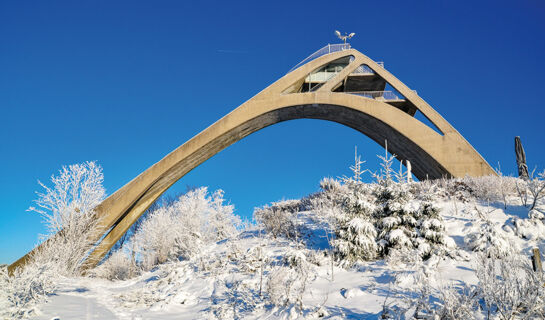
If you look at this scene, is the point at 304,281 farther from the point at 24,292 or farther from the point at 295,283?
the point at 24,292

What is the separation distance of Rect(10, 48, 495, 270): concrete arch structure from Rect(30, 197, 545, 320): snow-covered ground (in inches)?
261

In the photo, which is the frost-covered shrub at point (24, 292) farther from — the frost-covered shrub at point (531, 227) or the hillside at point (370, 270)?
the frost-covered shrub at point (531, 227)

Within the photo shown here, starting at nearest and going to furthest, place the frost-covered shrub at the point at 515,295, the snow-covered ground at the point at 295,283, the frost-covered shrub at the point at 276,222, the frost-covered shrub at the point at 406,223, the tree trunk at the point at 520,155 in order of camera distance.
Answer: the frost-covered shrub at the point at 515,295
the snow-covered ground at the point at 295,283
the frost-covered shrub at the point at 406,223
the frost-covered shrub at the point at 276,222
the tree trunk at the point at 520,155

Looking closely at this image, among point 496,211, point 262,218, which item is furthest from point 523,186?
point 262,218

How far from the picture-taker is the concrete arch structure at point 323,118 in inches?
647

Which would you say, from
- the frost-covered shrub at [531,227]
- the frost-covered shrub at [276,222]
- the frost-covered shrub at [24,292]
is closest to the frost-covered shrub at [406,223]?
the frost-covered shrub at [531,227]

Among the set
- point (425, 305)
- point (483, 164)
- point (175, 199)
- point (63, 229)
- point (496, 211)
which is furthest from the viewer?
point (175, 199)

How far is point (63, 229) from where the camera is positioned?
45.9 feet

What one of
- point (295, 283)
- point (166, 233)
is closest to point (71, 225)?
point (166, 233)

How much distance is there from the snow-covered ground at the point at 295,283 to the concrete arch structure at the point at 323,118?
663 centimetres

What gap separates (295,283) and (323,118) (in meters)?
15.7

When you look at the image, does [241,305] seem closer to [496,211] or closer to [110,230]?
[496,211]

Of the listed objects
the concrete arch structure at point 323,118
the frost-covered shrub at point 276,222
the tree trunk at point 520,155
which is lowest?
the frost-covered shrub at point 276,222

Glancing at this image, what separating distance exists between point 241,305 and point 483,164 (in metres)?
15.8
